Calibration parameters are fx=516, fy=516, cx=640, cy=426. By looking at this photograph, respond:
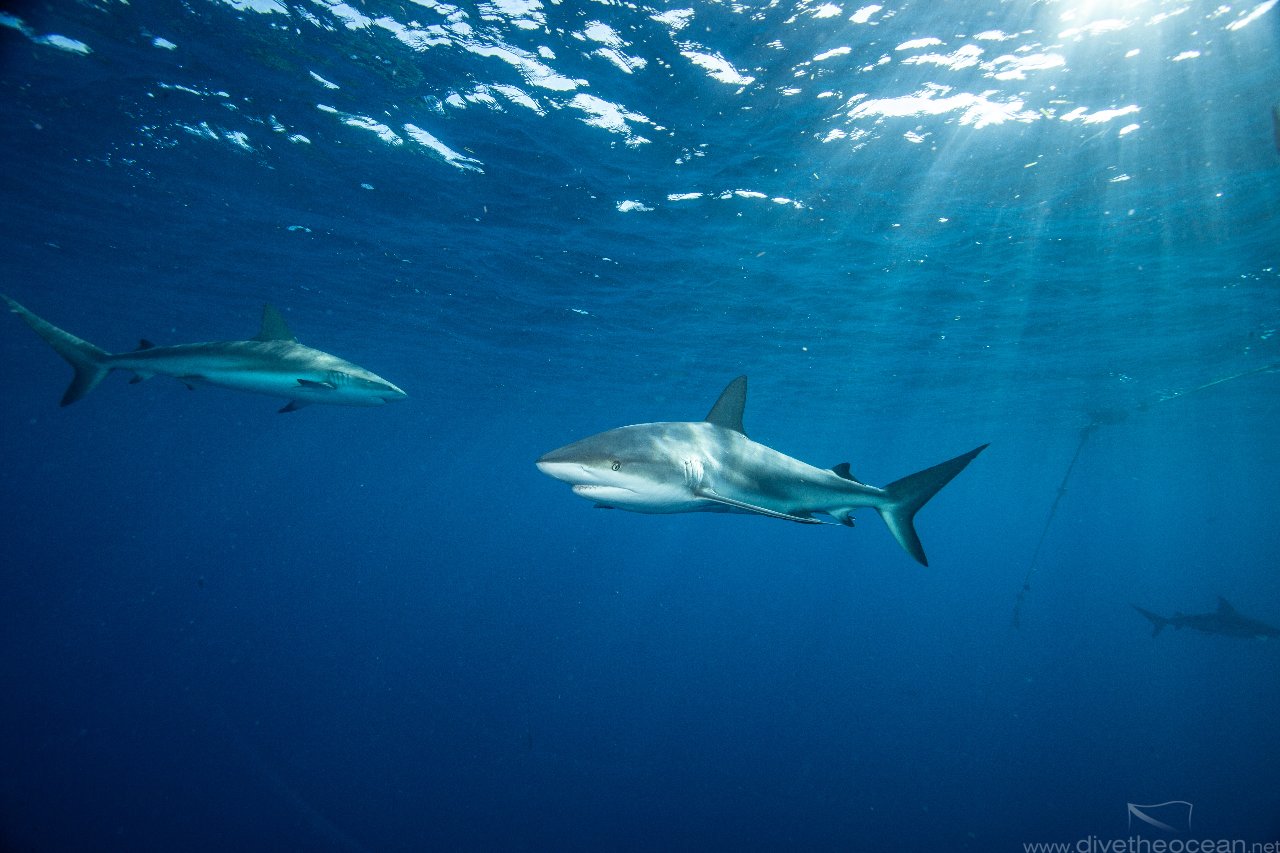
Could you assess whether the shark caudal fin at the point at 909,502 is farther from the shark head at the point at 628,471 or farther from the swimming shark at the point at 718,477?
the shark head at the point at 628,471

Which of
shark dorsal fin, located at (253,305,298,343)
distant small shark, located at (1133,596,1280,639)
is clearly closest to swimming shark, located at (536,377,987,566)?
shark dorsal fin, located at (253,305,298,343)

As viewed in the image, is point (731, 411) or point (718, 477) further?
point (731, 411)

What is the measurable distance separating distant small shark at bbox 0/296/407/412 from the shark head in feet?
13.0

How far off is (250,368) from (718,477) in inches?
231

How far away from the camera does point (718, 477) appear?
Result: 405cm

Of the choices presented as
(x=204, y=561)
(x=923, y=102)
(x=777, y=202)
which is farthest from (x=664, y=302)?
(x=204, y=561)

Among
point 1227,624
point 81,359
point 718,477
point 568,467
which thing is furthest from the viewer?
point 1227,624

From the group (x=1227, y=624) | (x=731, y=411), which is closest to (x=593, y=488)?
(x=731, y=411)

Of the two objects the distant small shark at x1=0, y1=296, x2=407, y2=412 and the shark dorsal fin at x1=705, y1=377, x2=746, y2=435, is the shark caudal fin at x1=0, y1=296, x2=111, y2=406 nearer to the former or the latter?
the distant small shark at x1=0, y1=296, x2=407, y2=412

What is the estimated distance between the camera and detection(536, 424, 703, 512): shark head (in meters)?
3.28

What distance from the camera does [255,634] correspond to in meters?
30.0

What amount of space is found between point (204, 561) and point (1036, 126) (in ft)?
291

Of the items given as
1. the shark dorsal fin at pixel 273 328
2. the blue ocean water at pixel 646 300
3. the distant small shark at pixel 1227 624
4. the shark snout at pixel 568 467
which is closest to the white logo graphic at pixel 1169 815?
the blue ocean water at pixel 646 300

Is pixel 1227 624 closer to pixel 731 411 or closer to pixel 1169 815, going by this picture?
pixel 1169 815
